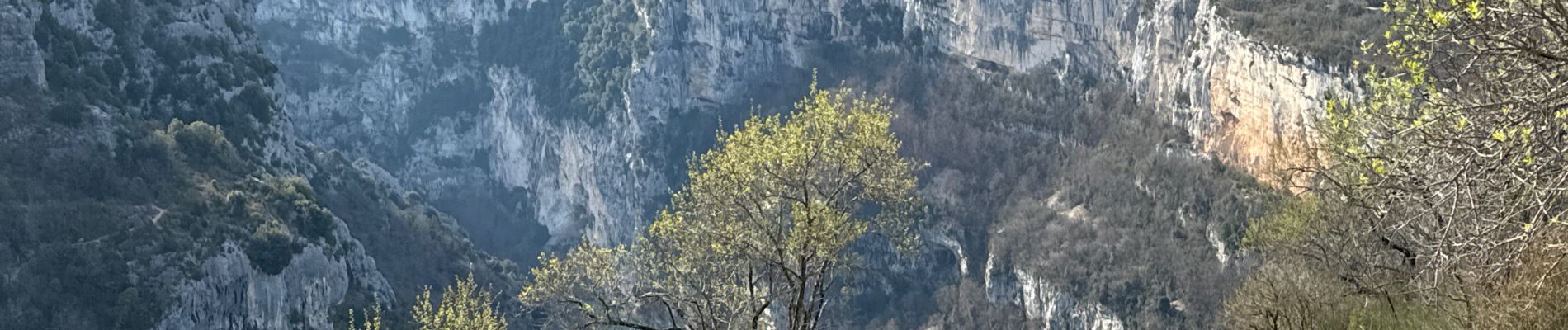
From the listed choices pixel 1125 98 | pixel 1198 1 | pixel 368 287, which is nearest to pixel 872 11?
pixel 1125 98

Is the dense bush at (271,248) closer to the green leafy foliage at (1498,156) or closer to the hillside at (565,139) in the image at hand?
the hillside at (565,139)

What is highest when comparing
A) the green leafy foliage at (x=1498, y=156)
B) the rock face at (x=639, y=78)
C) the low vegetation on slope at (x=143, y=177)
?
the green leafy foliage at (x=1498, y=156)

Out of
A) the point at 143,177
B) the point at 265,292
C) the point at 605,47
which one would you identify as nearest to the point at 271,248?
the point at 265,292

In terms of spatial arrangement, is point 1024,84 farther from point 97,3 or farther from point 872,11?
point 97,3

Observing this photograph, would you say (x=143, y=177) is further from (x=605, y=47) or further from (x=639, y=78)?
(x=605, y=47)

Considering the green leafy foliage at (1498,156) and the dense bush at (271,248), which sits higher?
the green leafy foliage at (1498,156)

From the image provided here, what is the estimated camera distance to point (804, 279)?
1228 inches

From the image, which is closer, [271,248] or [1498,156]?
[1498,156]

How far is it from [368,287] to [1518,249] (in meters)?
74.5

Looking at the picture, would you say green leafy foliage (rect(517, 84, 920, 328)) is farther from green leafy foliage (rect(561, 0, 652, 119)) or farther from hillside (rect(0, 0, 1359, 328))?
green leafy foliage (rect(561, 0, 652, 119))

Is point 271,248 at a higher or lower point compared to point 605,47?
higher

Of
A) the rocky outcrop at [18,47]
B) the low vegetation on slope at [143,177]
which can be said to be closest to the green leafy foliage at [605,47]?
the low vegetation on slope at [143,177]

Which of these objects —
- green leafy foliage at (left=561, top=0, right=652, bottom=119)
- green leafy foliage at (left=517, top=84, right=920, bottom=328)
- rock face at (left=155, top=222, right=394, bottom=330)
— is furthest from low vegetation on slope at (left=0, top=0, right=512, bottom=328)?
green leafy foliage at (left=561, top=0, right=652, bottom=119)

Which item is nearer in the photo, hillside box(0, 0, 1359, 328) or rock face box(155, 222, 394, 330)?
rock face box(155, 222, 394, 330)
